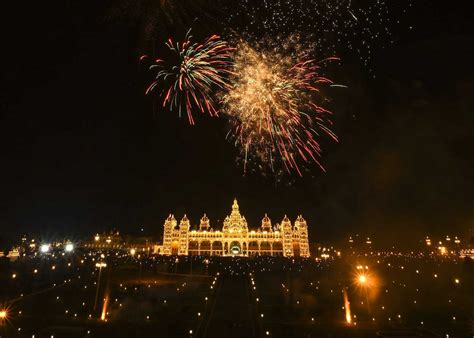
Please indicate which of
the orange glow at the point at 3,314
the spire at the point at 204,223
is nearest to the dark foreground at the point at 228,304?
the orange glow at the point at 3,314

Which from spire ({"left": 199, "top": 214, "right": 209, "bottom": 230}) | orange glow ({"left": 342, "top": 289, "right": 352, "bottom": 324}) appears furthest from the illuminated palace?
orange glow ({"left": 342, "top": 289, "right": 352, "bottom": 324})

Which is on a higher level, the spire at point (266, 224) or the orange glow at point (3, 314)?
the spire at point (266, 224)

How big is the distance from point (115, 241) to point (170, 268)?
78.7 m

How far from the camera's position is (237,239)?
398 feet

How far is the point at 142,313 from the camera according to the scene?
28406mm

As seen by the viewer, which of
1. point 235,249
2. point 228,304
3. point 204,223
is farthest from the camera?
point 204,223

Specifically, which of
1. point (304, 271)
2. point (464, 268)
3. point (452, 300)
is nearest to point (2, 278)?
point (304, 271)

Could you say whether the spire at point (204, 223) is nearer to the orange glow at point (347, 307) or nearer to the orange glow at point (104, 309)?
the orange glow at point (347, 307)

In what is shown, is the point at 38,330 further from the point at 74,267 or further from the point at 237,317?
the point at 74,267

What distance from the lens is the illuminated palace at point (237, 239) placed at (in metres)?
119

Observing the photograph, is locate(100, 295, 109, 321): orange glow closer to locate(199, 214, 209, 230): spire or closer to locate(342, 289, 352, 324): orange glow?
locate(342, 289, 352, 324): orange glow

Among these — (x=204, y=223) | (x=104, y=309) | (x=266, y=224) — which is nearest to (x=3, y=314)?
(x=104, y=309)

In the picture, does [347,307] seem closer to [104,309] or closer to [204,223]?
[104,309]

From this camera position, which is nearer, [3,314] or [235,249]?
[3,314]
